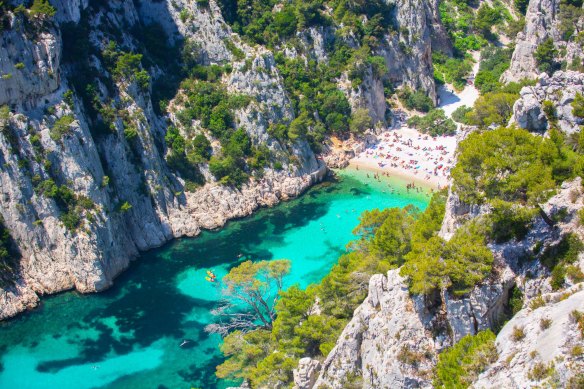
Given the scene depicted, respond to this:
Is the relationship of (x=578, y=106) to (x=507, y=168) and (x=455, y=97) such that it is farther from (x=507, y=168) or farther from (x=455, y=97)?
(x=455, y=97)

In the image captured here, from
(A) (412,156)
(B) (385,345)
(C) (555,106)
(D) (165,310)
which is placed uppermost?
(C) (555,106)

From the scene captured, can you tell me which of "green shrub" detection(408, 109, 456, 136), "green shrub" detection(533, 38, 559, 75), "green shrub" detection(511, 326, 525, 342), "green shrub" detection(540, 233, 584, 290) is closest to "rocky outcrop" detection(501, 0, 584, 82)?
"green shrub" detection(533, 38, 559, 75)

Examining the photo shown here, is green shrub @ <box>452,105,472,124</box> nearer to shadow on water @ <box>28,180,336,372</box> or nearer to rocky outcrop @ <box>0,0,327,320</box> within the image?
rocky outcrop @ <box>0,0,327,320</box>

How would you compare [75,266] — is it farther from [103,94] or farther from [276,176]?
[276,176]

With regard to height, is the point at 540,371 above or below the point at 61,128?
below

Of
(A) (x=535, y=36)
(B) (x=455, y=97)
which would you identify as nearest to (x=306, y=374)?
(B) (x=455, y=97)

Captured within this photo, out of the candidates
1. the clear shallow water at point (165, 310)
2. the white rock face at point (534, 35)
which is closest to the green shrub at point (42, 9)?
the clear shallow water at point (165, 310)

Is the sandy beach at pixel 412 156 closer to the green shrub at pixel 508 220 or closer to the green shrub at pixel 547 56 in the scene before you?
the green shrub at pixel 547 56

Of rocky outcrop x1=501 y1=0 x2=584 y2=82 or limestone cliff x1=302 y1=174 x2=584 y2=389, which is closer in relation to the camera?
limestone cliff x1=302 y1=174 x2=584 y2=389
